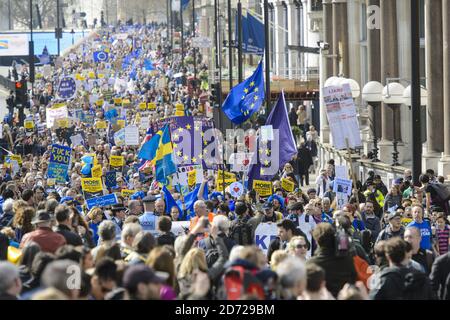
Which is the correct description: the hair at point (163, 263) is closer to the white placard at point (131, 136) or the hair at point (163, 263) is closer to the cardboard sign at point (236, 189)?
the cardboard sign at point (236, 189)

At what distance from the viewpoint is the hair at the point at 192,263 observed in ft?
36.8

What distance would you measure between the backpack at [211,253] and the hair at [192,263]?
2.14m

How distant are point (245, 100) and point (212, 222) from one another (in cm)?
1610

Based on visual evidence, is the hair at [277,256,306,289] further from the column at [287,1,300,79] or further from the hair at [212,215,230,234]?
the column at [287,1,300,79]

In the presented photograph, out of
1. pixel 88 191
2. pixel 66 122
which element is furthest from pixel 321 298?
pixel 66 122

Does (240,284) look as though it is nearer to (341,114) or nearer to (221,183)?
(341,114)

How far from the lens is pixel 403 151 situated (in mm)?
35188

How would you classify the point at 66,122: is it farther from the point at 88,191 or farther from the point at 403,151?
the point at 88,191

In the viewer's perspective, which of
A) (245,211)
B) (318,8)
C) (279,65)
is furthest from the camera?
(279,65)

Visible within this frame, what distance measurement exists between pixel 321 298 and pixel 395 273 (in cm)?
135

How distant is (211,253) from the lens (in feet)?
45.2

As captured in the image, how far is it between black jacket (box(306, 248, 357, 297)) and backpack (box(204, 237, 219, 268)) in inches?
76.4

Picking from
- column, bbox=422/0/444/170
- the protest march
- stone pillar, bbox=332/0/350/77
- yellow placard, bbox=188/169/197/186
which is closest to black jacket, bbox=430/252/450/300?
the protest march

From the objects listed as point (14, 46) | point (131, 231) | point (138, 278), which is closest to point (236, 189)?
point (131, 231)
